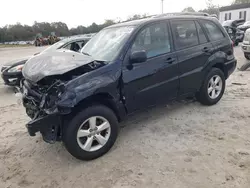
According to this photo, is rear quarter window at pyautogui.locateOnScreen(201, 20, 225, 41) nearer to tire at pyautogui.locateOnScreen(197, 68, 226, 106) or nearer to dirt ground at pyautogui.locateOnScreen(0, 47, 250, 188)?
tire at pyautogui.locateOnScreen(197, 68, 226, 106)

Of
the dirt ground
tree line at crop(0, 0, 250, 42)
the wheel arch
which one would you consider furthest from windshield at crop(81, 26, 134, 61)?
tree line at crop(0, 0, 250, 42)

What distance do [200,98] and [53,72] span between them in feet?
9.82

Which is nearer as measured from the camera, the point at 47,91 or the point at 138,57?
the point at 47,91

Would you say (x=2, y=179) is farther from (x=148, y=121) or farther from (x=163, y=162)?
(x=148, y=121)

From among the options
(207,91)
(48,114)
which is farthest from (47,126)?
(207,91)

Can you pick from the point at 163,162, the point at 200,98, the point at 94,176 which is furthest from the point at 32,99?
the point at 200,98

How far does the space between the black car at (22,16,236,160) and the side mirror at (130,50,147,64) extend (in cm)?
1

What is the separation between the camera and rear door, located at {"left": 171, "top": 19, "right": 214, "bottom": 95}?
4168mm

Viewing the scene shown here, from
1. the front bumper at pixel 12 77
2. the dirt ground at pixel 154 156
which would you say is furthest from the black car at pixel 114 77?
the front bumper at pixel 12 77

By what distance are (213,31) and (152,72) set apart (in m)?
1.88

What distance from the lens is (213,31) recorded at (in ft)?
15.6

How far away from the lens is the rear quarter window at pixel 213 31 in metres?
4.65

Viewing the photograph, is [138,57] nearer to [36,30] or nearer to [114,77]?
[114,77]

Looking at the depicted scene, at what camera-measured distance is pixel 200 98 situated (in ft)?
15.8
